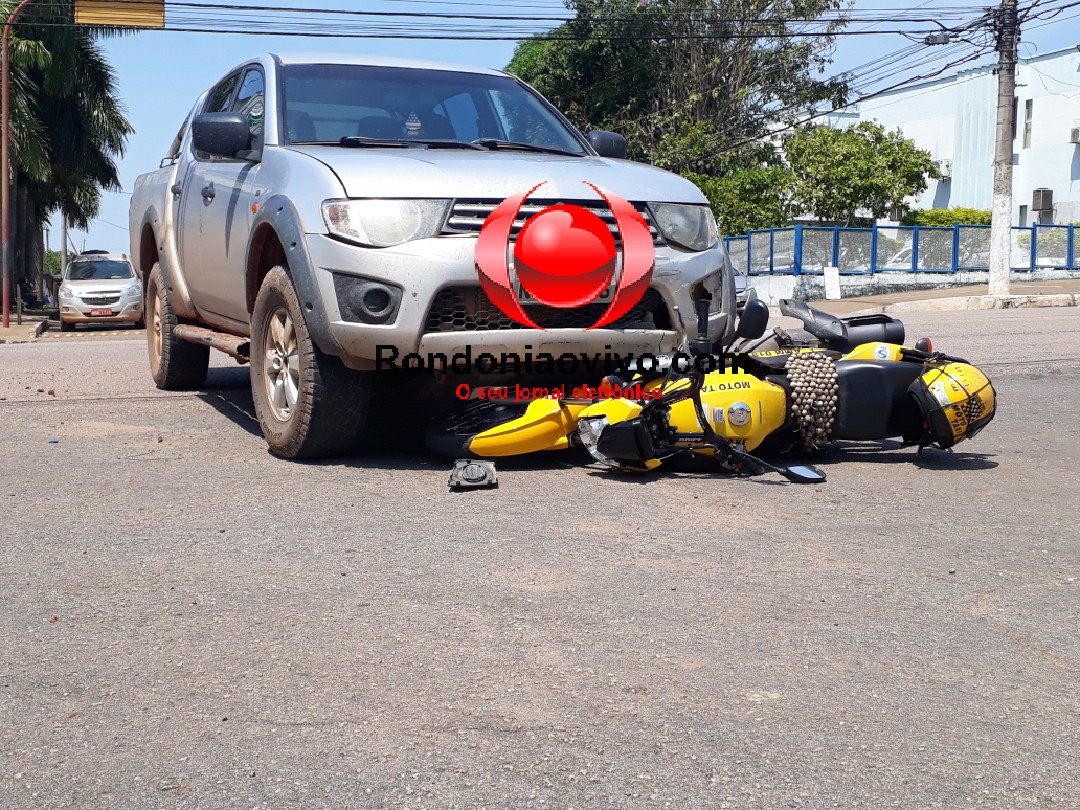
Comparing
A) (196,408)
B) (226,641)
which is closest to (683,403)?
(226,641)

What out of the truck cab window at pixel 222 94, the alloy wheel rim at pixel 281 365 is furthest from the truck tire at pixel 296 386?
the truck cab window at pixel 222 94

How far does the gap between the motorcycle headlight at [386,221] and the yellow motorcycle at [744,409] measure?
890mm

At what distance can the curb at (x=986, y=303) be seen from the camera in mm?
23406

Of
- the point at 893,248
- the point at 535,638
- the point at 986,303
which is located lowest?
the point at 535,638

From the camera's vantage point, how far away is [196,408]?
7.70 m

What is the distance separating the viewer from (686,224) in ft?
18.4

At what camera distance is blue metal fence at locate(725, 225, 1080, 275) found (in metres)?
31.7

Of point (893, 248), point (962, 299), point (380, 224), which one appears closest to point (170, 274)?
point (380, 224)

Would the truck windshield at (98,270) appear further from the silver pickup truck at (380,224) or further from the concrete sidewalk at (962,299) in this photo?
the silver pickup truck at (380,224)

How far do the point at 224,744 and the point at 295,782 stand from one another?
0.82ft

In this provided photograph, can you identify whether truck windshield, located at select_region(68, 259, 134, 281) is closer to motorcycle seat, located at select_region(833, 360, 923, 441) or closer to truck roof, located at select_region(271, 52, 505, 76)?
truck roof, located at select_region(271, 52, 505, 76)

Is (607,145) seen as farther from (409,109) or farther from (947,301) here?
(947,301)

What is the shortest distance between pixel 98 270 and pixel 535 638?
25493 mm

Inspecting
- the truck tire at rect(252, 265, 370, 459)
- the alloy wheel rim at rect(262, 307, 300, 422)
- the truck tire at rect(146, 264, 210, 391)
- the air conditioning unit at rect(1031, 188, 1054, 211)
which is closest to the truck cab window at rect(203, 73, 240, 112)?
the truck tire at rect(146, 264, 210, 391)
